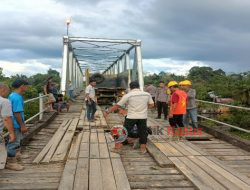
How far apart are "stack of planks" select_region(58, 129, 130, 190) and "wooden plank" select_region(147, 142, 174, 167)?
26.5 inches

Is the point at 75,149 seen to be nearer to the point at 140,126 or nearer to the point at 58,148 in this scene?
the point at 58,148

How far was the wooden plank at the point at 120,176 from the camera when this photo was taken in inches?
178

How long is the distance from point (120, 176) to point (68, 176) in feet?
2.49

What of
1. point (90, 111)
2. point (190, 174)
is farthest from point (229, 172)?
point (90, 111)

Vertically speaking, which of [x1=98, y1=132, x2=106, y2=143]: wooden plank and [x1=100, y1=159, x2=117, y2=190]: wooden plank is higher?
[x1=98, y1=132, x2=106, y2=143]: wooden plank

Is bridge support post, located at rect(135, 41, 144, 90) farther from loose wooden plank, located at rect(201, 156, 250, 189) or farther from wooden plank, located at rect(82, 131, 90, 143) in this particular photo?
loose wooden plank, located at rect(201, 156, 250, 189)

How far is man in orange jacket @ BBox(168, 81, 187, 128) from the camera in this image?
808cm

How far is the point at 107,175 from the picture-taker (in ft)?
16.3

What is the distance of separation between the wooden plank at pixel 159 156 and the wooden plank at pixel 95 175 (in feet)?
3.47

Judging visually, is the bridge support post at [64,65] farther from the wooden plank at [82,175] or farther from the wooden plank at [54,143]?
the wooden plank at [82,175]

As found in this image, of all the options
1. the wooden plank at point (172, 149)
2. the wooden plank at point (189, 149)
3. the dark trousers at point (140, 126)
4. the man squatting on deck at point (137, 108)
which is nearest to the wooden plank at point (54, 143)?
the man squatting on deck at point (137, 108)

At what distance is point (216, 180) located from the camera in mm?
4762

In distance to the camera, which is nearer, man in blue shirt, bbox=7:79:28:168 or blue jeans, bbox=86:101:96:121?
man in blue shirt, bbox=7:79:28:168

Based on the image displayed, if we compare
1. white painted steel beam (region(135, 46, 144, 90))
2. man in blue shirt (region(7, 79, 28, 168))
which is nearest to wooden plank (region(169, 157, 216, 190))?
man in blue shirt (region(7, 79, 28, 168))
